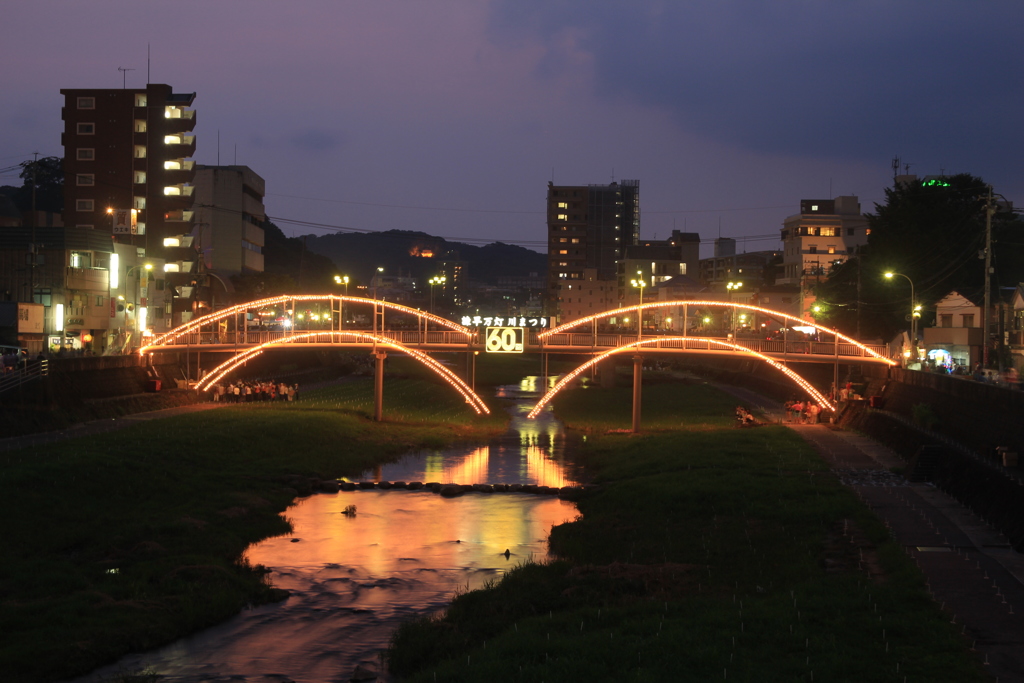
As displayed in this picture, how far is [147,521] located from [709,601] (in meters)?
17.6

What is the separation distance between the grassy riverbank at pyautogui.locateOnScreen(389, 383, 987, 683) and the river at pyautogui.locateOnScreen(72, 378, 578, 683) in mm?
1352

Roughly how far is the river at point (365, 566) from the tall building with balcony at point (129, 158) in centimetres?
5003

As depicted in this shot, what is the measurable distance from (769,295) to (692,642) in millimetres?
103512

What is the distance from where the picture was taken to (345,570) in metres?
27.0

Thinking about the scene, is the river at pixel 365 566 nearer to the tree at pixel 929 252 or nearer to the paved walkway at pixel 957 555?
the paved walkway at pixel 957 555

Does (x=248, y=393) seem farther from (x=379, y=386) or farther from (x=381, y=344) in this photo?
(x=381, y=344)

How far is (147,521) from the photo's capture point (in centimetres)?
2956

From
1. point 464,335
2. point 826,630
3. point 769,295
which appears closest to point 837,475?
point 826,630

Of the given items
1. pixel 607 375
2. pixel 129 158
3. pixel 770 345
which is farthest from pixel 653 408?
pixel 129 158

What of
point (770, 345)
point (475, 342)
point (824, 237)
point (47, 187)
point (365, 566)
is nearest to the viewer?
point (365, 566)

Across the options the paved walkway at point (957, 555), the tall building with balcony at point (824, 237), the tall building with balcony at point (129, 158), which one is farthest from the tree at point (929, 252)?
the tall building with balcony at point (129, 158)

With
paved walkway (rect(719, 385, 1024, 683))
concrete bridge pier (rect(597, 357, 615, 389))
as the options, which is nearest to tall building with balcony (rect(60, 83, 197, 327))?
concrete bridge pier (rect(597, 357, 615, 389))

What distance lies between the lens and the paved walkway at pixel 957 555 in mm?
17109

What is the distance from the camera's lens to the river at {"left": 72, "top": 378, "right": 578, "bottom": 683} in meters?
20.3
